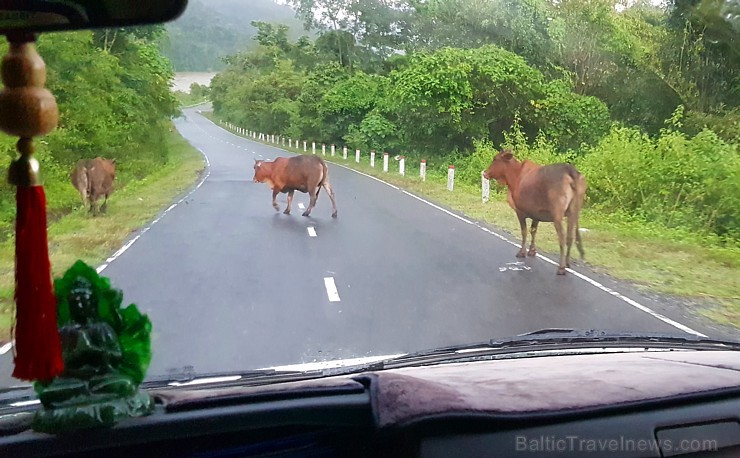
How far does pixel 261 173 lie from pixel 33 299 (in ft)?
37.1

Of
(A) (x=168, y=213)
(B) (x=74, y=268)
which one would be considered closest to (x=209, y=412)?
(B) (x=74, y=268)

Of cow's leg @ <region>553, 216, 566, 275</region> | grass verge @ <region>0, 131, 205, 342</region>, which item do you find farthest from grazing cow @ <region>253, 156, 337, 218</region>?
cow's leg @ <region>553, 216, 566, 275</region>

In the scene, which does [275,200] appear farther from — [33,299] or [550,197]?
[33,299]

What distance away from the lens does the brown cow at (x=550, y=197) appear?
8773 mm

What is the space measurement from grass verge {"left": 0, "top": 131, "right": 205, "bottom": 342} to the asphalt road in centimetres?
27

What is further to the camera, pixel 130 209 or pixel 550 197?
pixel 130 209

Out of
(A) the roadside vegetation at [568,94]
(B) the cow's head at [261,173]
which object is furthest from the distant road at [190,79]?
(B) the cow's head at [261,173]

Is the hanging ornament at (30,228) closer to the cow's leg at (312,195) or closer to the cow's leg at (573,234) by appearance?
the cow's leg at (573,234)

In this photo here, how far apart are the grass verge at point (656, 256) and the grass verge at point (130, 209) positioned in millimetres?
1866

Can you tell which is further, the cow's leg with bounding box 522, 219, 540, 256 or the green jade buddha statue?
the cow's leg with bounding box 522, 219, 540, 256

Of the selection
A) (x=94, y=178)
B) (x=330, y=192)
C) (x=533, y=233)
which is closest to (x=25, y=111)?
(x=94, y=178)

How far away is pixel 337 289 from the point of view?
7.44m
